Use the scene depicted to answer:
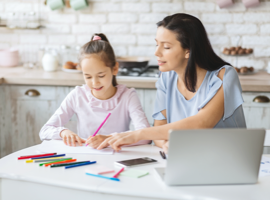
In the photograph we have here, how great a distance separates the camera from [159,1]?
2.89 metres

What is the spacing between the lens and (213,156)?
94 centimetres

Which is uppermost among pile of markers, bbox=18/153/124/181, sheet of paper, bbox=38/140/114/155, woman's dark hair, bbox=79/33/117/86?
woman's dark hair, bbox=79/33/117/86

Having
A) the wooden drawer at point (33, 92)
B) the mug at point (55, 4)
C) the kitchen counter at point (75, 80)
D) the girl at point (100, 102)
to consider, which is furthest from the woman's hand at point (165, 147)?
the mug at point (55, 4)

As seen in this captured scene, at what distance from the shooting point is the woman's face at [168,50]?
149 cm

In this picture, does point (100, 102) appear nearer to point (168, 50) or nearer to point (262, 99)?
point (168, 50)

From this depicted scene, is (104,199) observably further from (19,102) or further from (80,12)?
(80,12)

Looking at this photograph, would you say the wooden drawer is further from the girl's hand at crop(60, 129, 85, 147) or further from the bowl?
the girl's hand at crop(60, 129, 85, 147)

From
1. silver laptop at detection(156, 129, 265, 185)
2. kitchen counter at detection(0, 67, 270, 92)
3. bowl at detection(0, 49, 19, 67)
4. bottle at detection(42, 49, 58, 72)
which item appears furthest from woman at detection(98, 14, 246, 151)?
bowl at detection(0, 49, 19, 67)

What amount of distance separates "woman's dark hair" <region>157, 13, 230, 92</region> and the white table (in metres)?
0.61

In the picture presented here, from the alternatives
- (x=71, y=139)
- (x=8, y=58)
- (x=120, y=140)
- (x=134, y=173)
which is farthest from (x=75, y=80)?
(x=134, y=173)

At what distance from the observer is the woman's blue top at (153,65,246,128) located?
4.80 feet

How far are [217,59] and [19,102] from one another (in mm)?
1609

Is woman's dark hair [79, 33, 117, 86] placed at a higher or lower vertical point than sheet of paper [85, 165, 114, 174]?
higher

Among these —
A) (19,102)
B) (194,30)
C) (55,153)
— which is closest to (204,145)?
(55,153)
